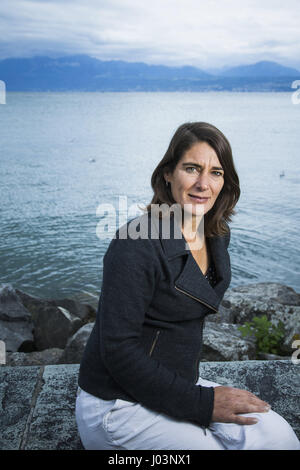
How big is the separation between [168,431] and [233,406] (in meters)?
0.30

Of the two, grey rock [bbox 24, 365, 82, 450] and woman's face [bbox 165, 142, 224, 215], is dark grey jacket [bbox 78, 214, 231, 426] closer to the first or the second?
woman's face [bbox 165, 142, 224, 215]

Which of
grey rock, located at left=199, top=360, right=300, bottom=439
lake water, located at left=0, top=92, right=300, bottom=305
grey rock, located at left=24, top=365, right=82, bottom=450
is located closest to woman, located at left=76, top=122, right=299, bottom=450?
grey rock, located at left=24, top=365, right=82, bottom=450

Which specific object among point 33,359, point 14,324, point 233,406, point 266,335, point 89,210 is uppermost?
point 233,406

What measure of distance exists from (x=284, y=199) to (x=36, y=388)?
14414mm

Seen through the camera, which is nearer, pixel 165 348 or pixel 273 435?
pixel 273 435

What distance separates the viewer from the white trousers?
2.05 metres

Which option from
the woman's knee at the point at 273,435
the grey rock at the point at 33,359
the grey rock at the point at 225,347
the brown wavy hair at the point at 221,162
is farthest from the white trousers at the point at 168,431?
the grey rock at the point at 33,359

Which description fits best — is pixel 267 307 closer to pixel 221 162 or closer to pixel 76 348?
pixel 76 348

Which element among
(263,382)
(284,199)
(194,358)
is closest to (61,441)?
(194,358)

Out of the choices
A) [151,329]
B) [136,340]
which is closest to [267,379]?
[151,329]

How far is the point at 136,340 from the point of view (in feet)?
6.57

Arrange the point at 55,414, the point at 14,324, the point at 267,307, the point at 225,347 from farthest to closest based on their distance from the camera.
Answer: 1. the point at 14,324
2. the point at 267,307
3. the point at 225,347
4. the point at 55,414

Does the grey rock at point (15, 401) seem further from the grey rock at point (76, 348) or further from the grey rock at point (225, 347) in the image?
the grey rock at point (225, 347)

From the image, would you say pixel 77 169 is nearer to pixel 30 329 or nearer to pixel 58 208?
pixel 58 208
